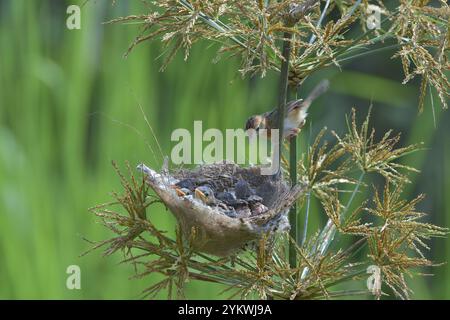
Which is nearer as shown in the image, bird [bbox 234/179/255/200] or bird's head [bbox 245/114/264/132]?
bird [bbox 234/179/255/200]

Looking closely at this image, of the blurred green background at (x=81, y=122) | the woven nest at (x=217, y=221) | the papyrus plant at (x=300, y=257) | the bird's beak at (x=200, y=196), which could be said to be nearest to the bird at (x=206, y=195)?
the bird's beak at (x=200, y=196)

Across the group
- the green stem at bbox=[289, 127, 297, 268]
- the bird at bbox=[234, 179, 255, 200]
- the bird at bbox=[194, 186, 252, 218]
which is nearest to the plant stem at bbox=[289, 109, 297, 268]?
the green stem at bbox=[289, 127, 297, 268]

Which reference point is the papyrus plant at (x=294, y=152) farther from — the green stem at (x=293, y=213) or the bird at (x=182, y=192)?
the bird at (x=182, y=192)

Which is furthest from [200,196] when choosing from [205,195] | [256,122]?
[256,122]

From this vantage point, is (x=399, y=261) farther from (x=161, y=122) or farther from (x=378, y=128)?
(x=378, y=128)

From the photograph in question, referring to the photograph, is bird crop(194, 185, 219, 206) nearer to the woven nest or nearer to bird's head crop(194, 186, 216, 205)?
bird's head crop(194, 186, 216, 205)
